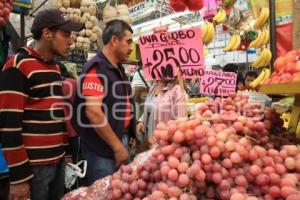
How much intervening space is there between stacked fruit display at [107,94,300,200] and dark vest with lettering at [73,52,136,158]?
1203mm

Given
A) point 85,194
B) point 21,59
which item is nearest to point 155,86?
point 21,59

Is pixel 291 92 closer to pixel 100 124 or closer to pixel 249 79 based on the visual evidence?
pixel 100 124

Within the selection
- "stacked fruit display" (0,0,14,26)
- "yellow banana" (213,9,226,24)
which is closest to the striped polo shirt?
"stacked fruit display" (0,0,14,26)

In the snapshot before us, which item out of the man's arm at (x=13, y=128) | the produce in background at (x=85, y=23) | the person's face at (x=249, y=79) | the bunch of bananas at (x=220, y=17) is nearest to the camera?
the man's arm at (x=13, y=128)

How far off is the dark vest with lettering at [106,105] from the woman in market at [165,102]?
1.36 ft

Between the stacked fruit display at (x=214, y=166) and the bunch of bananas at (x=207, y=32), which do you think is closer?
the stacked fruit display at (x=214, y=166)

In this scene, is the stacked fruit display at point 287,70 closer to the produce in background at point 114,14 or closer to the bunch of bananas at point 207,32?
the produce in background at point 114,14

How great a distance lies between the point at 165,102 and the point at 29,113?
1.11 metres

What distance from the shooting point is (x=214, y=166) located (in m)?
1.07

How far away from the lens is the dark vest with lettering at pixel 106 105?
8.11ft

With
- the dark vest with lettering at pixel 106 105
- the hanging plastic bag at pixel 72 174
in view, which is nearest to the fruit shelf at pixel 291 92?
the dark vest with lettering at pixel 106 105

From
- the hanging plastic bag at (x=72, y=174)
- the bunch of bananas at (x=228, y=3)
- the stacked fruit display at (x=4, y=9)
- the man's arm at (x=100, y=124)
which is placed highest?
the bunch of bananas at (x=228, y=3)

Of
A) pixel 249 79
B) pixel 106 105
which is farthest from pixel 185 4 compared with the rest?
pixel 106 105

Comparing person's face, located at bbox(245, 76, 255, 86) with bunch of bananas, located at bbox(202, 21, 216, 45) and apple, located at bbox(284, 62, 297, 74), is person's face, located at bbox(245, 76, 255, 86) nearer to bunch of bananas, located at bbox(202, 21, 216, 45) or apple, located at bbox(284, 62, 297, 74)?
bunch of bananas, located at bbox(202, 21, 216, 45)
